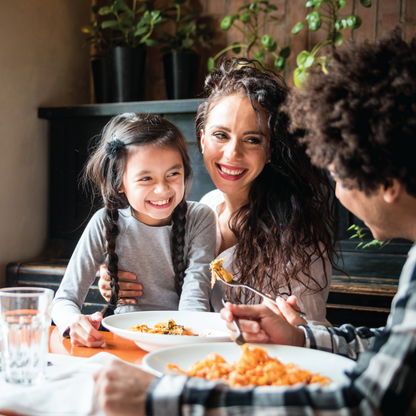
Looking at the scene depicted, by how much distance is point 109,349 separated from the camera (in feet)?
3.45

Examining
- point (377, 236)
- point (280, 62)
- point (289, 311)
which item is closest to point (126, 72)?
point (280, 62)

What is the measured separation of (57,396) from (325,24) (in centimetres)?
247

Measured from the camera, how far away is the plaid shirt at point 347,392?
0.57 m

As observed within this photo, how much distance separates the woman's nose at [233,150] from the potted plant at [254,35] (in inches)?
43.3

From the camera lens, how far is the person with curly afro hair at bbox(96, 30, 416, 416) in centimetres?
58

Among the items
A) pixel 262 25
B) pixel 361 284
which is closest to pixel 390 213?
pixel 361 284

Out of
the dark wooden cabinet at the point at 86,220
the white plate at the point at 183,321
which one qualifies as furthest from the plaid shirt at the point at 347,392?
the dark wooden cabinet at the point at 86,220

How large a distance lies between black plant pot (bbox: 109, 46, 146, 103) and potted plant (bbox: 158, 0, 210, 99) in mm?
153

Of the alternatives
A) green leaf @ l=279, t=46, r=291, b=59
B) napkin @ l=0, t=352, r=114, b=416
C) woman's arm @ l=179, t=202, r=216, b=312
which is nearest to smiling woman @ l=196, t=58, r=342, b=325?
woman's arm @ l=179, t=202, r=216, b=312

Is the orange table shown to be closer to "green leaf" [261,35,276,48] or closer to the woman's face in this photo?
the woman's face

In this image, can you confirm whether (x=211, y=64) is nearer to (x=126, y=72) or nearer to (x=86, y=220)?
(x=126, y=72)

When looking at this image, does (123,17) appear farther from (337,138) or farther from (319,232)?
(337,138)

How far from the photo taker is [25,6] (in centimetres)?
254

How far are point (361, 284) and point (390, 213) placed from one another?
1.47 metres
